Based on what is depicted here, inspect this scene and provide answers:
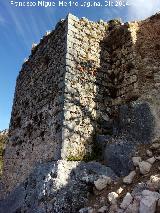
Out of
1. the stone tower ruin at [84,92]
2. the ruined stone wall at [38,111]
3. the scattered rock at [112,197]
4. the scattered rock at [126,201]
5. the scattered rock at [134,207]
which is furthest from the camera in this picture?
the ruined stone wall at [38,111]

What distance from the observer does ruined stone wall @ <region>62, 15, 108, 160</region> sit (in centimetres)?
644

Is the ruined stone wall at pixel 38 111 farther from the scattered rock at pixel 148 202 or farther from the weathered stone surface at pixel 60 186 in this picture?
the scattered rock at pixel 148 202

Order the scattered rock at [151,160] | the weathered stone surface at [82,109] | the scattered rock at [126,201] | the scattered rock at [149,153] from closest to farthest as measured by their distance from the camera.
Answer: the scattered rock at [126,201]
the scattered rock at [151,160]
the scattered rock at [149,153]
the weathered stone surface at [82,109]

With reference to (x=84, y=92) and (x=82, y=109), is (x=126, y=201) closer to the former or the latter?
(x=82, y=109)

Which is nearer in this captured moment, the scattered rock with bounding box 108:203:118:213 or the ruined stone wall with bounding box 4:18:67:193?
the scattered rock with bounding box 108:203:118:213

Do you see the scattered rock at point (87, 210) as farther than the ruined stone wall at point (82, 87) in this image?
No

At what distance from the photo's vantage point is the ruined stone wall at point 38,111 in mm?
6766

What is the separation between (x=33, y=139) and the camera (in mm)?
7492

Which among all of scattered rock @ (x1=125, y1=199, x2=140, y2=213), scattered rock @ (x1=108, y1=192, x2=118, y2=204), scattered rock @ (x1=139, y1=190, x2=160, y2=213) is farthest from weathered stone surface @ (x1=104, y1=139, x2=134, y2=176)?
scattered rock @ (x1=139, y1=190, x2=160, y2=213)

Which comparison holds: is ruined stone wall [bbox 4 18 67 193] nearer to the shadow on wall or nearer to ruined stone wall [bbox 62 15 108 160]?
ruined stone wall [bbox 62 15 108 160]

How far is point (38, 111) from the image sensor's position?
768 centimetres

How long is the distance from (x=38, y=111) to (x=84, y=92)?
1.32m

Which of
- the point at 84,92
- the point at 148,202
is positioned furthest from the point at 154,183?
the point at 84,92

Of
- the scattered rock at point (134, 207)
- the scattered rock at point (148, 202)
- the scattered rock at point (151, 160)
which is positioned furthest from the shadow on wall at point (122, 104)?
the scattered rock at point (148, 202)
